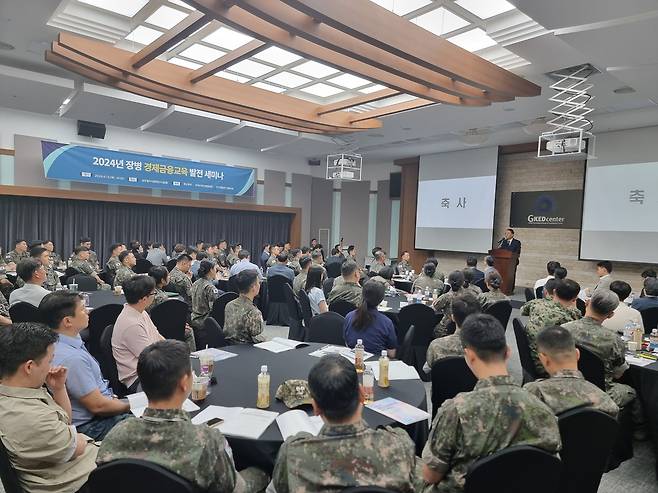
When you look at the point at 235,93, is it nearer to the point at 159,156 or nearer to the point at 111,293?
the point at 111,293

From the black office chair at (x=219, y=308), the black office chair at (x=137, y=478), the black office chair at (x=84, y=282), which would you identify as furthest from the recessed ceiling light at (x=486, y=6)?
the black office chair at (x=84, y=282)

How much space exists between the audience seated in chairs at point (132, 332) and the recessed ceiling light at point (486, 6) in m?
4.32

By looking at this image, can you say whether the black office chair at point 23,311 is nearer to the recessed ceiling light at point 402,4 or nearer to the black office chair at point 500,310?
the black office chair at point 500,310

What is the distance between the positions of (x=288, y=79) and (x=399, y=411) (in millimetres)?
6376

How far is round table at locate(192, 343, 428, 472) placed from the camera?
1.95 m

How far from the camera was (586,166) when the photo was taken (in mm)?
9469

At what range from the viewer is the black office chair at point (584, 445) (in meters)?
1.80

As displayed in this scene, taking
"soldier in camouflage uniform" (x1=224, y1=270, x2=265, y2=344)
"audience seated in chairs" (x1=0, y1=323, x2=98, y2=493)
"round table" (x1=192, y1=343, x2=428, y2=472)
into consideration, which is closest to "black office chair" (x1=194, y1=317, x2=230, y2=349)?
"soldier in camouflage uniform" (x1=224, y1=270, x2=265, y2=344)

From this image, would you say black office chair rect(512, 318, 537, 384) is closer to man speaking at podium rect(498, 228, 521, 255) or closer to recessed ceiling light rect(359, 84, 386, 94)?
recessed ceiling light rect(359, 84, 386, 94)

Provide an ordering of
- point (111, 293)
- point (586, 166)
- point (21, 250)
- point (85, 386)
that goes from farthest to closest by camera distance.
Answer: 1. point (586, 166)
2. point (21, 250)
3. point (111, 293)
4. point (85, 386)

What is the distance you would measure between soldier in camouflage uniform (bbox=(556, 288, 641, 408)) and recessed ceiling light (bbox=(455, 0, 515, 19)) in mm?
3239

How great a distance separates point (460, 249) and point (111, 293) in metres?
8.92

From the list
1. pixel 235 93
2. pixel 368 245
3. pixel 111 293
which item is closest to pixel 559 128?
pixel 235 93

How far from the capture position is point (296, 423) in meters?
2.01
